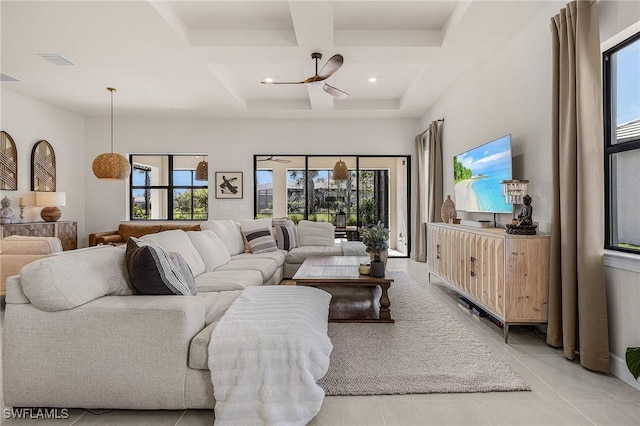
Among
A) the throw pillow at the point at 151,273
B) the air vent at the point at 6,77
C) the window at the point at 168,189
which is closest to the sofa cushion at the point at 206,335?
the throw pillow at the point at 151,273

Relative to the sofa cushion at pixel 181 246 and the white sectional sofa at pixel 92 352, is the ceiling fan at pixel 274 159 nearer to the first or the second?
the sofa cushion at pixel 181 246

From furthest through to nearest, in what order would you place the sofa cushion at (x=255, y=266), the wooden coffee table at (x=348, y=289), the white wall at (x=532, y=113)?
the sofa cushion at (x=255, y=266)
the wooden coffee table at (x=348, y=289)
the white wall at (x=532, y=113)

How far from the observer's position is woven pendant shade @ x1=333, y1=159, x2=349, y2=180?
7176 millimetres

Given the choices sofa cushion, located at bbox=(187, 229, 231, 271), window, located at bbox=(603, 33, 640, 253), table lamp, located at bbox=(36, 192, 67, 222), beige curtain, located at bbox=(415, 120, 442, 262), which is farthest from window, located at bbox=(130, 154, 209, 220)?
window, located at bbox=(603, 33, 640, 253)

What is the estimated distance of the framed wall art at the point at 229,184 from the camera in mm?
7484

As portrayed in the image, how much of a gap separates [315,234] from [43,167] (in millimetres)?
4823

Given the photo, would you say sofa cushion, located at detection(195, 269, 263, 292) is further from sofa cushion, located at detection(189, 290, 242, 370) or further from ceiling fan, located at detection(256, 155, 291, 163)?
ceiling fan, located at detection(256, 155, 291, 163)

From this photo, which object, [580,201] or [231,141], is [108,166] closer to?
[231,141]

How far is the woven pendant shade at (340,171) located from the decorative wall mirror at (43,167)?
514cm

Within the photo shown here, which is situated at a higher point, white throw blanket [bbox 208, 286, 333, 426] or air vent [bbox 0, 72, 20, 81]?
air vent [bbox 0, 72, 20, 81]

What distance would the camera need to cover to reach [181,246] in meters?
3.35

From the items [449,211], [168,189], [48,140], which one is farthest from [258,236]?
[48,140]

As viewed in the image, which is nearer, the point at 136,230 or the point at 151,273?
the point at 151,273

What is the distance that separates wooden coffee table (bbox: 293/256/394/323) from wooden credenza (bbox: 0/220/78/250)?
4.14m
